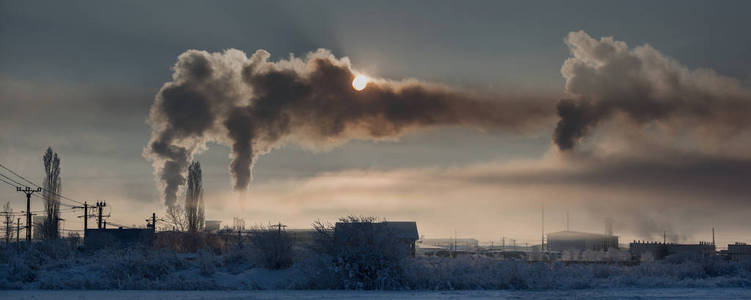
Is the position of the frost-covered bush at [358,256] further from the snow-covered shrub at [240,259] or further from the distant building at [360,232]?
the snow-covered shrub at [240,259]

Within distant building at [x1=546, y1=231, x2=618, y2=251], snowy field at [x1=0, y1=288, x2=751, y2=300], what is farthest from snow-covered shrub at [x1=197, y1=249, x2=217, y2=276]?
distant building at [x1=546, y1=231, x2=618, y2=251]

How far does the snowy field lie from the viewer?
2278 centimetres

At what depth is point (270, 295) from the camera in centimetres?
2361

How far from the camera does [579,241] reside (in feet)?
316

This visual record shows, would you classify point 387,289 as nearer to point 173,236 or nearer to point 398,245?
point 398,245

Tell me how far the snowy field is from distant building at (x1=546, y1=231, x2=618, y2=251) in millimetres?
66827

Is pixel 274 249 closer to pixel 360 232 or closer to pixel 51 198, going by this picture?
pixel 360 232

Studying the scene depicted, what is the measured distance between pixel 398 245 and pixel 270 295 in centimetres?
606

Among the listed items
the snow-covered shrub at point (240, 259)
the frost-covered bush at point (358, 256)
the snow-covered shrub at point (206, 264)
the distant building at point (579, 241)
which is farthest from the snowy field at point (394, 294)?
the distant building at point (579, 241)

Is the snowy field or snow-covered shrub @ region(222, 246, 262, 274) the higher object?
snow-covered shrub @ region(222, 246, 262, 274)

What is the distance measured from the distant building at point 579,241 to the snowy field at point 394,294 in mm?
66827

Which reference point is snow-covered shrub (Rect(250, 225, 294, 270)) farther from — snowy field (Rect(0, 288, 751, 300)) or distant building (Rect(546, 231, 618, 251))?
distant building (Rect(546, 231, 618, 251))

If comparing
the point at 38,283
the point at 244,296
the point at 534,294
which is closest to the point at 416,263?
the point at 534,294

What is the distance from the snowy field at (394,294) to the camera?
22.8 meters
